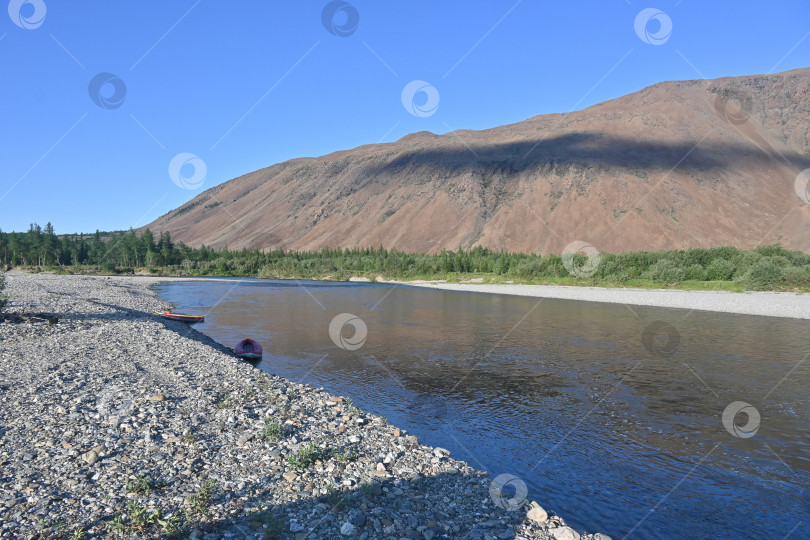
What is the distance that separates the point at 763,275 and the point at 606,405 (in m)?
74.8

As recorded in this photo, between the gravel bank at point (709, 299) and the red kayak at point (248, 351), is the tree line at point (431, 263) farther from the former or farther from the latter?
the red kayak at point (248, 351)

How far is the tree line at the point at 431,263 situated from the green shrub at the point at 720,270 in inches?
6.4

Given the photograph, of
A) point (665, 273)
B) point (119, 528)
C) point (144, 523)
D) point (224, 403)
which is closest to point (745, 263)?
point (665, 273)

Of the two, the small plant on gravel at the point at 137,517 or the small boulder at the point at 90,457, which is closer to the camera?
the small plant on gravel at the point at 137,517

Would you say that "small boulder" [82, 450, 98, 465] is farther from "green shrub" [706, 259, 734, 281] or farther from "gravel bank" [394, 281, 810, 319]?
"green shrub" [706, 259, 734, 281]

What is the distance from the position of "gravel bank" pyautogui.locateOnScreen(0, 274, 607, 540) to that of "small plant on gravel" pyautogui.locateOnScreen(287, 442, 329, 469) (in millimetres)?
28

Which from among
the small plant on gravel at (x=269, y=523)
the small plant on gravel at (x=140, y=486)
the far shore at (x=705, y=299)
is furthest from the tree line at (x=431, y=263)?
the small plant on gravel at (x=140, y=486)

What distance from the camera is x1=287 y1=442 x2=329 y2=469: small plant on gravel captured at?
35.5 ft

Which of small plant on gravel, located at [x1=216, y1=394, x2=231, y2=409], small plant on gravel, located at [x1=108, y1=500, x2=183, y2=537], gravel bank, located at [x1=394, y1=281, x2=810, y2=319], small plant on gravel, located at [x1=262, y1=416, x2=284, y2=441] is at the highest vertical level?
small plant on gravel, located at [x1=108, y1=500, x2=183, y2=537]

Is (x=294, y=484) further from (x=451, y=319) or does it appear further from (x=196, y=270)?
(x=196, y=270)

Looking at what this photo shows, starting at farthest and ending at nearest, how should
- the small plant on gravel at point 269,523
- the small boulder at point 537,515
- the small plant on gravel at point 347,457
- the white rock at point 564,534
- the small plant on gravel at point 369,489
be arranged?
the small plant on gravel at point 347,457 → the small plant on gravel at point 369,489 → the small boulder at point 537,515 → the white rock at point 564,534 → the small plant on gravel at point 269,523

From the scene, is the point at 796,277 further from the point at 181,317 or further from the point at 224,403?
the point at 224,403

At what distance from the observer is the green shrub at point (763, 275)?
73.4 metres

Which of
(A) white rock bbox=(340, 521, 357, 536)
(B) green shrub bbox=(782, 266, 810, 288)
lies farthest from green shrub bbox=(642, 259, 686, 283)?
(A) white rock bbox=(340, 521, 357, 536)
